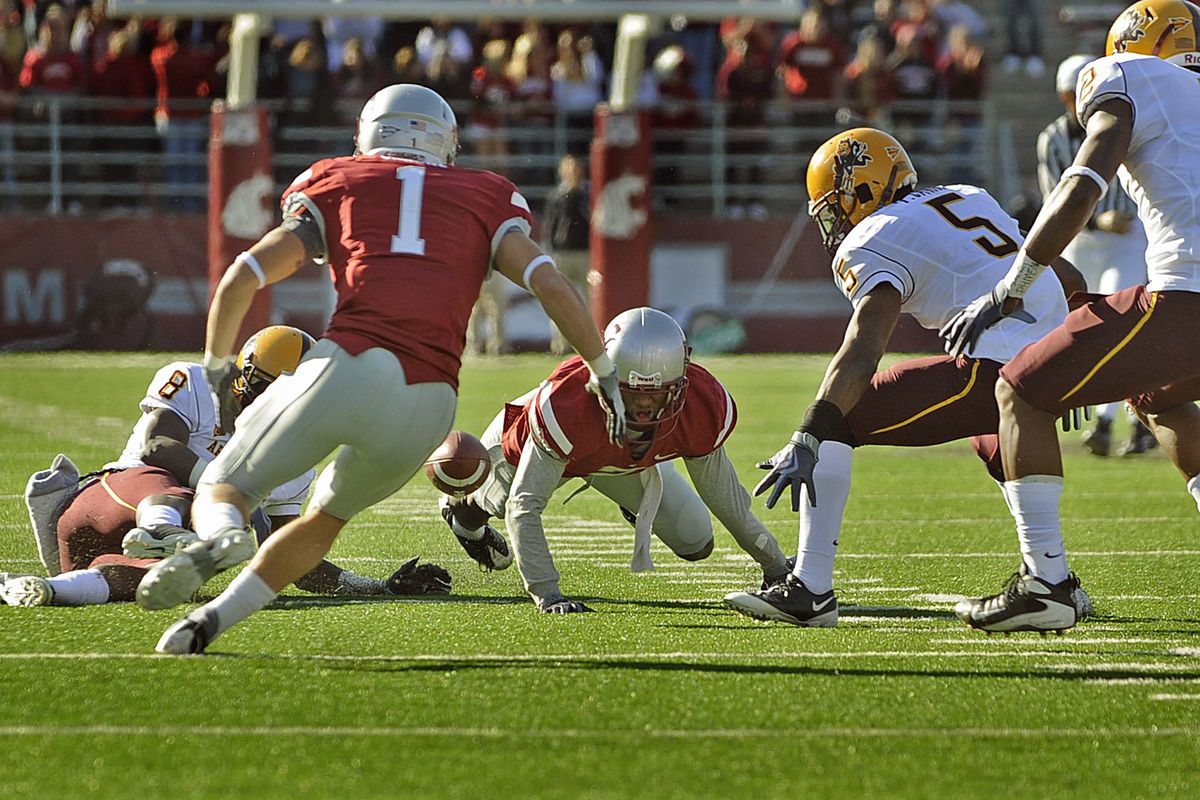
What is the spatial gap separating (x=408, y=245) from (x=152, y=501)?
1.41m

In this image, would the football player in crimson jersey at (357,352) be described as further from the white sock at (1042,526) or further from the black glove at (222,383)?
the white sock at (1042,526)

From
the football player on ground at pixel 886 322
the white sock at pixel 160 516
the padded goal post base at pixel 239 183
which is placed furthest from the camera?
the padded goal post base at pixel 239 183

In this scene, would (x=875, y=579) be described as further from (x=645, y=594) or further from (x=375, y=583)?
(x=375, y=583)

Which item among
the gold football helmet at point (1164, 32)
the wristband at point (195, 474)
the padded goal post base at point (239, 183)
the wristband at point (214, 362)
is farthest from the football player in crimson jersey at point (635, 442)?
the padded goal post base at point (239, 183)

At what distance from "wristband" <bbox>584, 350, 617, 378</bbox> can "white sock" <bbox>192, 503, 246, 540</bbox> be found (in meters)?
0.88

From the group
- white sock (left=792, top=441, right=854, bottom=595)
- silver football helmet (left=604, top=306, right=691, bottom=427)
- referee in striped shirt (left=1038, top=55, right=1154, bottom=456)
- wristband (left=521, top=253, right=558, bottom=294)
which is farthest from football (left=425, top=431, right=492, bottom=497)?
referee in striped shirt (left=1038, top=55, right=1154, bottom=456)

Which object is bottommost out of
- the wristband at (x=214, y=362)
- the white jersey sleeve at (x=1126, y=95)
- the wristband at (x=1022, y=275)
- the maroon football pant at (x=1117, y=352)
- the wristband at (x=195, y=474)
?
the wristband at (x=195, y=474)

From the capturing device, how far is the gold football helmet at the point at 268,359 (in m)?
5.44

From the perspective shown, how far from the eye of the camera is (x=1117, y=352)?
175 inches

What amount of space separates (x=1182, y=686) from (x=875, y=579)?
186 centimetres

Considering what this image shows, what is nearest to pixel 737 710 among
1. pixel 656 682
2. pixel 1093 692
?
pixel 656 682

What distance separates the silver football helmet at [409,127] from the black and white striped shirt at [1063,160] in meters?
5.68

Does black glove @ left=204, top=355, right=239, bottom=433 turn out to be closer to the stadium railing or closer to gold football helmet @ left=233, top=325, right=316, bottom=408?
gold football helmet @ left=233, top=325, right=316, bottom=408

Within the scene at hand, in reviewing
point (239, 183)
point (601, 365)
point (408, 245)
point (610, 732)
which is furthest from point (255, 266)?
point (239, 183)
